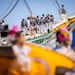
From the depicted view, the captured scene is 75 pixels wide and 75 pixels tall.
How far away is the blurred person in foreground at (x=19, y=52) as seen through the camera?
4031 mm

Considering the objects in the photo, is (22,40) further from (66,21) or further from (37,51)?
(66,21)

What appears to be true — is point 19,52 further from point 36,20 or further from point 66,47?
point 36,20

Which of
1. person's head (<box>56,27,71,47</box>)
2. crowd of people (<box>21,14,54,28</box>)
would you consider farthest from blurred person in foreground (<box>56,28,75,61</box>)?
crowd of people (<box>21,14,54,28</box>)

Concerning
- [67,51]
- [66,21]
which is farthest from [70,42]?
[66,21]

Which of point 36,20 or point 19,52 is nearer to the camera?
point 19,52

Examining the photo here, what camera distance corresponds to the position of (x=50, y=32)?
54.5 ft

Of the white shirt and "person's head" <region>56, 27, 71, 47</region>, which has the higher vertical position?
"person's head" <region>56, 27, 71, 47</region>

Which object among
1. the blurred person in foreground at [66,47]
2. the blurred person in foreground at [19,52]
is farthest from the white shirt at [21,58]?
the blurred person in foreground at [66,47]

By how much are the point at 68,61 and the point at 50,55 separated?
0.33 m

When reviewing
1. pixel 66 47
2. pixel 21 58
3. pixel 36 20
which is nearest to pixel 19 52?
pixel 21 58

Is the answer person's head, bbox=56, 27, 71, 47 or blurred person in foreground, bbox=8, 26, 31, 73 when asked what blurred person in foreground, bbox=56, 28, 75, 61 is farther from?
blurred person in foreground, bbox=8, 26, 31, 73

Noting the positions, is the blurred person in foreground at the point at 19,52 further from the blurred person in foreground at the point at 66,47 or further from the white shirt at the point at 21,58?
the blurred person in foreground at the point at 66,47

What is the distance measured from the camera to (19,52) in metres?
4.02

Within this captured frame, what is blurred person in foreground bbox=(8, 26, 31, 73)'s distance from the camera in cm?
403
